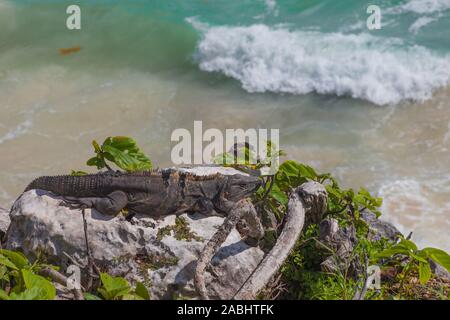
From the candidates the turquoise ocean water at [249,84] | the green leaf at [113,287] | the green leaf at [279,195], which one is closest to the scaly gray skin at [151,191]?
the green leaf at [279,195]

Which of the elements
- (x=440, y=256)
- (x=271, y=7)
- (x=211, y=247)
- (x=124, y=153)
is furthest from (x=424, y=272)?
(x=271, y=7)

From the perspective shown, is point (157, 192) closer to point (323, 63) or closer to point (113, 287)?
point (113, 287)

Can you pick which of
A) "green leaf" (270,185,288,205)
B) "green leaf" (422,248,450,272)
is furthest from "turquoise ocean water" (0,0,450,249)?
"green leaf" (422,248,450,272)

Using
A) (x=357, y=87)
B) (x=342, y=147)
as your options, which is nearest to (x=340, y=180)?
(x=342, y=147)

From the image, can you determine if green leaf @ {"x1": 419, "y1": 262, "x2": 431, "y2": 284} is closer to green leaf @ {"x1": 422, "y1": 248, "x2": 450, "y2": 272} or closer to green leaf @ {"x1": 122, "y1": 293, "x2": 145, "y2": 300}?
green leaf @ {"x1": 422, "y1": 248, "x2": 450, "y2": 272}

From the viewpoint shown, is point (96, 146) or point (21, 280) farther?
point (96, 146)

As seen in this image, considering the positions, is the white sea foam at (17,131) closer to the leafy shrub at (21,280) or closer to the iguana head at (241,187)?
the leafy shrub at (21,280)
